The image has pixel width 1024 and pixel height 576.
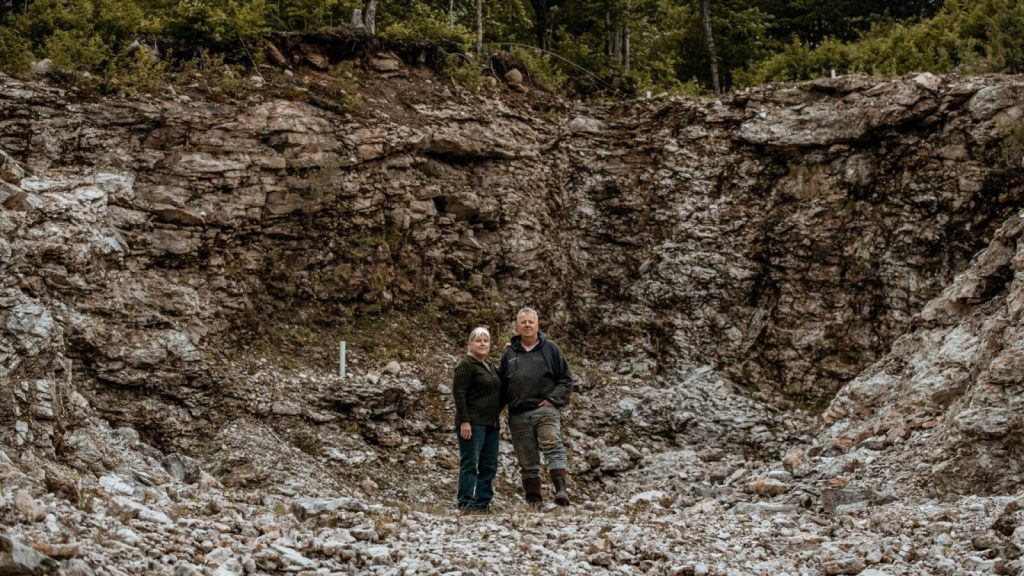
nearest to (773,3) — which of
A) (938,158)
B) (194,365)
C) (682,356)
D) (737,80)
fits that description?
(737,80)

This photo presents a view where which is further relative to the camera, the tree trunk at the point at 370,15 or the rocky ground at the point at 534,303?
the tree trunk at the point at 370,15

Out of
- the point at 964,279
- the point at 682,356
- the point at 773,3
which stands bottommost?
the point at 682,356

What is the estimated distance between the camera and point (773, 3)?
31.5 meters

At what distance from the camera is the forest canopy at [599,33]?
16.9 metres

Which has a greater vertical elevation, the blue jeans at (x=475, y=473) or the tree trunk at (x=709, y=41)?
the tree trunk at (x=709, y=41)

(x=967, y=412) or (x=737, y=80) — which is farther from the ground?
(x=737, y=80)

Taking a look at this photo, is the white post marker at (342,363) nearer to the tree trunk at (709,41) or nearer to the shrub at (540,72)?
the shrub at (540,72)

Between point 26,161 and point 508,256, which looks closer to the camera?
point 26,161

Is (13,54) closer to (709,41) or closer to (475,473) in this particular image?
(475,473)

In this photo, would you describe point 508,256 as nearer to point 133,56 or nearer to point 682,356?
point 682,356

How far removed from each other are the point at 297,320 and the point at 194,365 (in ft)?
7.27

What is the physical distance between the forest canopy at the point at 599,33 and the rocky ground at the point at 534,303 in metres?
1.17

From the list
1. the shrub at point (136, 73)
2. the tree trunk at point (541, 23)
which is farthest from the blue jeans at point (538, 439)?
the tree trunk at point (541, 23)

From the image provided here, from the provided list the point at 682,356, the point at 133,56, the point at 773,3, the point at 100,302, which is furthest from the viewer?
the point at 773,3
